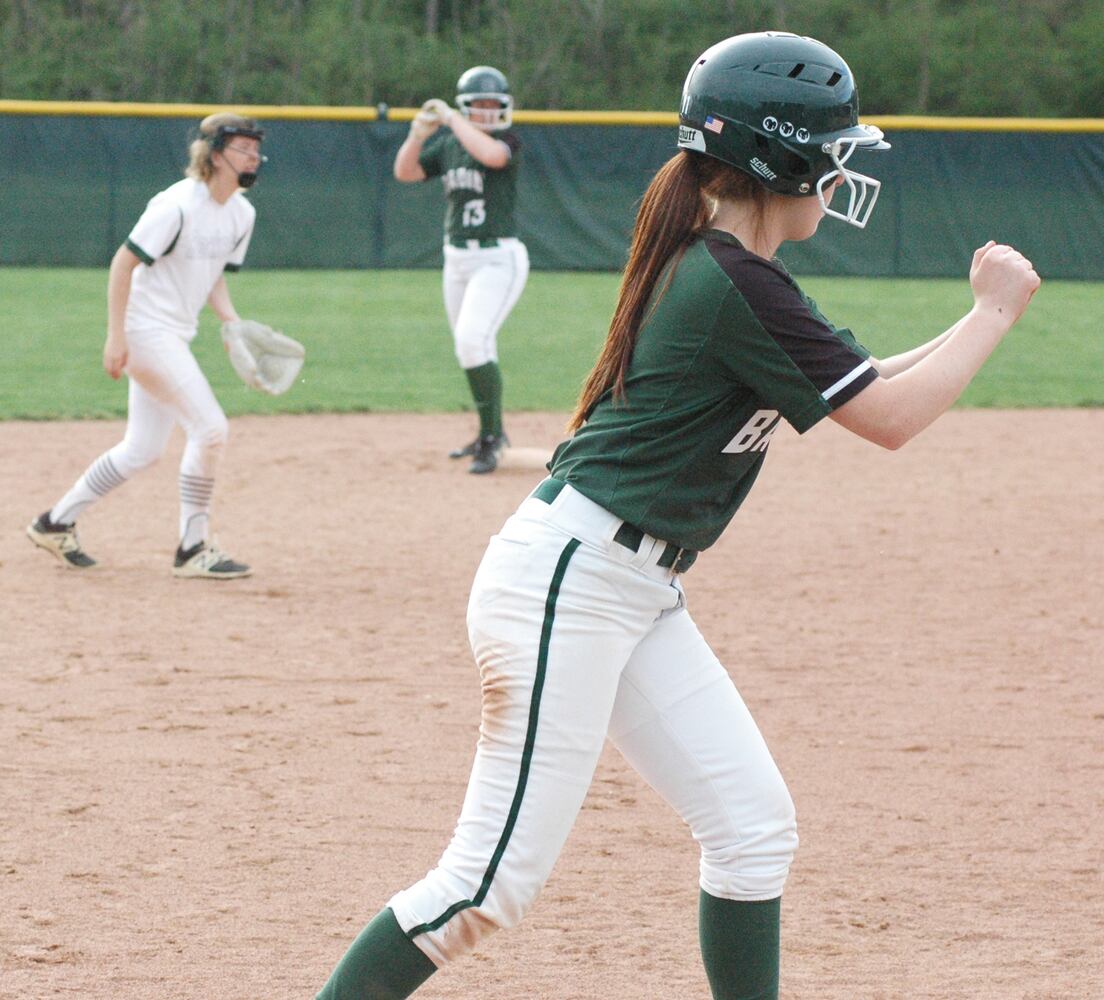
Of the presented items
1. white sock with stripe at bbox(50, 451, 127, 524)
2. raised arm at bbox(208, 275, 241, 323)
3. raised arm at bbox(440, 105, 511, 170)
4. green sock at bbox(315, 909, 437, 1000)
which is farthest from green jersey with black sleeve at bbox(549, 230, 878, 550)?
raised arm at bbox(440, 105, 511, 170)

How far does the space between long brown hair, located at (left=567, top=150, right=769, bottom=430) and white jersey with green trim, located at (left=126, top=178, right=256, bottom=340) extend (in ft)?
14.1

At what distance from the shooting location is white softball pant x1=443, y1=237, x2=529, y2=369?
9.71 metres

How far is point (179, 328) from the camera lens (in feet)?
22.5

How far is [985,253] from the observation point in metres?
2.68

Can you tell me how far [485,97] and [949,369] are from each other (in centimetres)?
787

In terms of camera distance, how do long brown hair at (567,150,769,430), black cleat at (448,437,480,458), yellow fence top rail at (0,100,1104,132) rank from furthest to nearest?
yellow fence top rail at (0,100,1104,132) < black cleat at (448,437,480,458) < long brown hair at (567,150,769,430)

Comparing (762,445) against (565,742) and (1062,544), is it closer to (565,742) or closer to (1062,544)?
(565,742)

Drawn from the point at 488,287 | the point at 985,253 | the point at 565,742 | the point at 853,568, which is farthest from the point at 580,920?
the point at 488,287

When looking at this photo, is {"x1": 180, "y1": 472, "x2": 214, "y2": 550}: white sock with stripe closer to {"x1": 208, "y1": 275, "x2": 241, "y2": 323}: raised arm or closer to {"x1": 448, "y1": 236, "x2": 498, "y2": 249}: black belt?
{"x1": 208, "y1": 275, "x2": 241, "y2": 323}: raised arm

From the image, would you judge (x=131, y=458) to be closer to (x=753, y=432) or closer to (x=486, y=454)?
(x=486, y=454)

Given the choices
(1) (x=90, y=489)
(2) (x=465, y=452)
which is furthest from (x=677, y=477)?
(2) (x=465, y=452)

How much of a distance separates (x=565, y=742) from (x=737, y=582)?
4.60 metres

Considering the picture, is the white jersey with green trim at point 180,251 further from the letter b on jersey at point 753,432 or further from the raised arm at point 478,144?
the letter b on jersey at point 753,432

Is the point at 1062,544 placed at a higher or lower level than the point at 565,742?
lower
